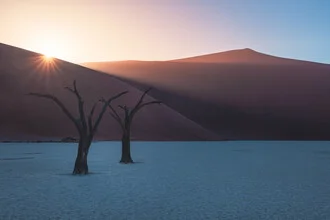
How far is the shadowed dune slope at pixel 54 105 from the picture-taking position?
71.3 metres

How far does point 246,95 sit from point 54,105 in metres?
40.1

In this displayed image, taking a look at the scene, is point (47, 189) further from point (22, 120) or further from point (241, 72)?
point (241, 72)

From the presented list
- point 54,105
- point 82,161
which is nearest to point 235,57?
point 54,105

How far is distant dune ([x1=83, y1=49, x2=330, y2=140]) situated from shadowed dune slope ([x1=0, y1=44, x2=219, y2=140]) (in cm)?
1184

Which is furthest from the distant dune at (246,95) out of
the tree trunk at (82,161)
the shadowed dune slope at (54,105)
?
the tree trunk at (82,161)

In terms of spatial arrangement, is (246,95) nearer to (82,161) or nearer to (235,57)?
(235,57)

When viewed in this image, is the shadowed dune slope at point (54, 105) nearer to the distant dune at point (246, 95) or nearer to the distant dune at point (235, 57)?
the distant dune at point (246, 95)

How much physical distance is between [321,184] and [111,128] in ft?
187

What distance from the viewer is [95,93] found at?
8288cm

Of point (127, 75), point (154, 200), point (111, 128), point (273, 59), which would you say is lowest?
A: point (154, 200)

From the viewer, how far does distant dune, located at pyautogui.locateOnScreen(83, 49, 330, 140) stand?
93.3 m

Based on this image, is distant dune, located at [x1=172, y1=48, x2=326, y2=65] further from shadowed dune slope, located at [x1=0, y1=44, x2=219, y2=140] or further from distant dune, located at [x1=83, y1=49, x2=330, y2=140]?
shadowed dune slope, located at [x1=0, y1=44, x2=219, y2=140]

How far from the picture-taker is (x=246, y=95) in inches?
4146

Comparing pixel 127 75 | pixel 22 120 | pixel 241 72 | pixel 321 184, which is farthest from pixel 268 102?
pixel 321 184
